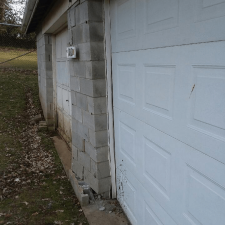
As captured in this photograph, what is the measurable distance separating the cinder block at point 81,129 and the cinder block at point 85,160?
283 millimetres

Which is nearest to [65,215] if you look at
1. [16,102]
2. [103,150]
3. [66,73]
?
[103,150]

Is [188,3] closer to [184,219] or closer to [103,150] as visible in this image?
[184,219]

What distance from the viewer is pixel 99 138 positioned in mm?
3350

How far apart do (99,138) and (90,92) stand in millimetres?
640

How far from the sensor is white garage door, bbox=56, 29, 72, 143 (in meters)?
5.81

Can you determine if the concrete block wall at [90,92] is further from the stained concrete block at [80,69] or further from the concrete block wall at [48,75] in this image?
the concrete block wall at [48,75]

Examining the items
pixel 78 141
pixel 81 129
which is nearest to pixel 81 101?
pixel 81 129

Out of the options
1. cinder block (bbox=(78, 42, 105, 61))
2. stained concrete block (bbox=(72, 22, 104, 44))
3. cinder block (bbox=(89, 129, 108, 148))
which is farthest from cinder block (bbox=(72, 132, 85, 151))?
stained concrete block (bbox=(72, 22, 104, 44))

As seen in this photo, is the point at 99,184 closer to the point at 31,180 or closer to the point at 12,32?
the point at 31,180

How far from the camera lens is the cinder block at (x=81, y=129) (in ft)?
11.9

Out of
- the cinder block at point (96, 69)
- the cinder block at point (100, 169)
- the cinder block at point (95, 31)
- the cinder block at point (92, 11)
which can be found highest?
the cinder block at point (92, 11)

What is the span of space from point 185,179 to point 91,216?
6.04 ft

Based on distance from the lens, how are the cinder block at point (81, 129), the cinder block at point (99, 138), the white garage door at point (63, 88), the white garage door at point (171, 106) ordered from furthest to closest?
the white garage door at point (63, 88)
the cinder block at point (81, 129)
the cinder block at point (99, 138)
the white garage door at point (171, 106)

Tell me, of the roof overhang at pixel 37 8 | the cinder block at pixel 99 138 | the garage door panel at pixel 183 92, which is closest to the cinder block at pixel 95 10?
the garage door panel at pixel 183 92
